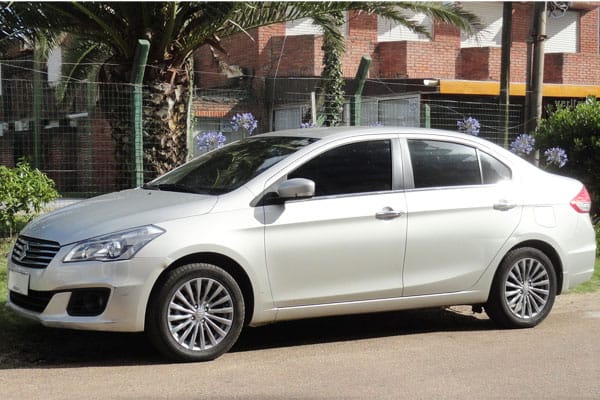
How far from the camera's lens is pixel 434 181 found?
696 centimetres

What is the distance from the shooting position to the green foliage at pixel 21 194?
33.2 feet

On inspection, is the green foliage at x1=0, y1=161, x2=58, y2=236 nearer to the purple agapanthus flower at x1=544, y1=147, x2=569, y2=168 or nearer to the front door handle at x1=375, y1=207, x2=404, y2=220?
the front door handle at x1=375, y1=207, x2=404, y2=220

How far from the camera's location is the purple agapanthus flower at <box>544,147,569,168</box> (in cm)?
1229

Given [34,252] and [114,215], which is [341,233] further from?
[34,252]

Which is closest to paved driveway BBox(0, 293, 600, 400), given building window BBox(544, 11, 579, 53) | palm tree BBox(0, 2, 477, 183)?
palm tree BBox(0, 2, 477, 183)

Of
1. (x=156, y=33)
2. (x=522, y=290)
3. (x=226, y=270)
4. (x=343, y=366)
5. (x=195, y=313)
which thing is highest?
(x=156, y=33)

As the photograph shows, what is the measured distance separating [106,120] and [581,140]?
6789 millimetres

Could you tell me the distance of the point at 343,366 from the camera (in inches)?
237

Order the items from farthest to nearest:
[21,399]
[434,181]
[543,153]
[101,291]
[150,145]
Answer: [543,153], [150,145], [434,181], [101,291], [21,399]

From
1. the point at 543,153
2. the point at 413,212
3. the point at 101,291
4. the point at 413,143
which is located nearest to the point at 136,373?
the point at 101,291

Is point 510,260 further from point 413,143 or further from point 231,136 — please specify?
point 231,136


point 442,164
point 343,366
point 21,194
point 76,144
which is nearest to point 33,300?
point 343,366

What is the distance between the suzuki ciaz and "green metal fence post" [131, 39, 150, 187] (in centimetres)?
313

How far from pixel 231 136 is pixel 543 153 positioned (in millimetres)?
7331
